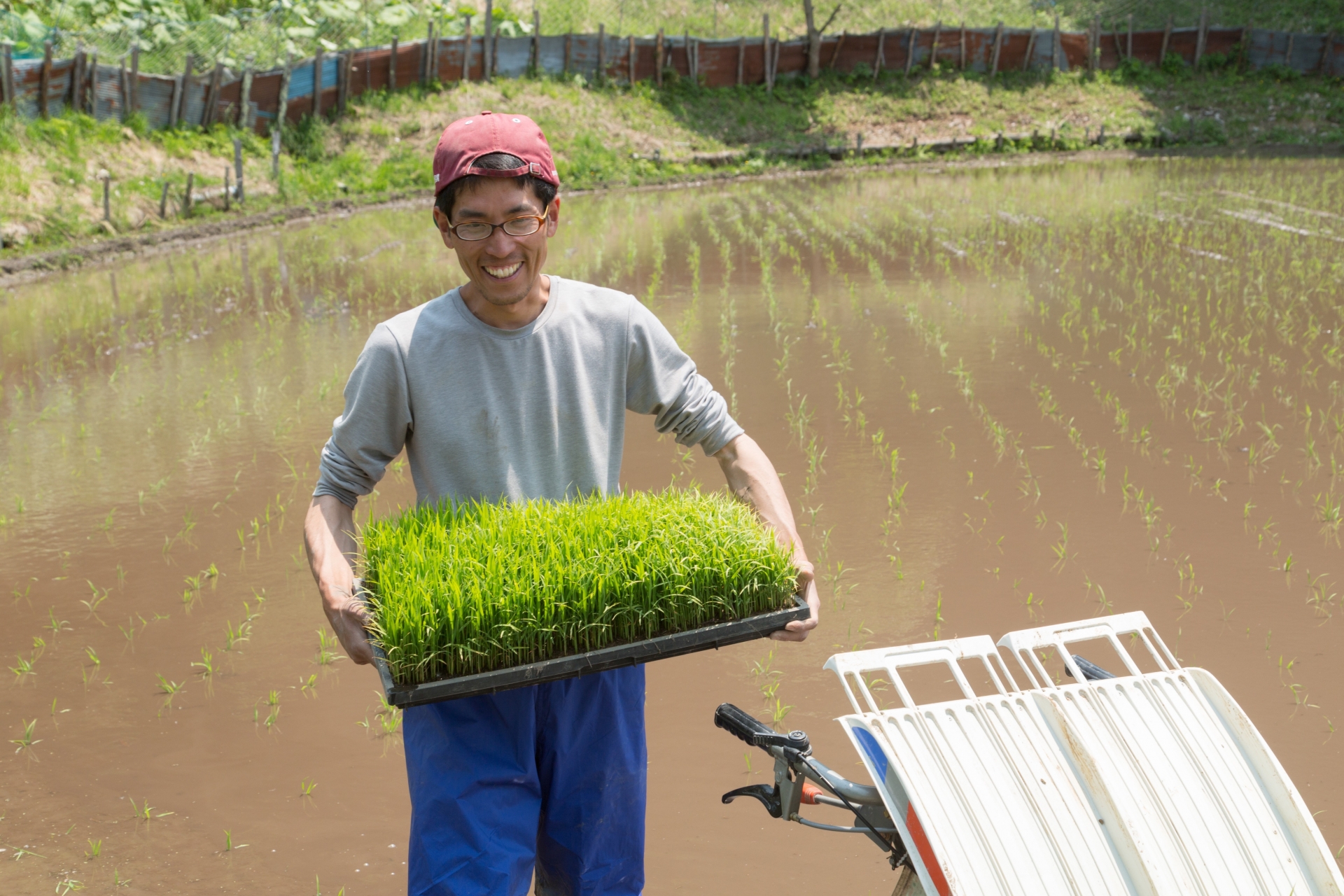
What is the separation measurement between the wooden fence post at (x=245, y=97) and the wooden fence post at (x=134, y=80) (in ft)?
5.71

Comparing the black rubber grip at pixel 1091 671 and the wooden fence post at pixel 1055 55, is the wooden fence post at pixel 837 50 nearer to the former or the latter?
the wooden fence post at pixel 1055 55

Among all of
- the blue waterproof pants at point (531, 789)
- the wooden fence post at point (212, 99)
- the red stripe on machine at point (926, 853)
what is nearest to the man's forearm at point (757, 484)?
the blue waterproof pants at point (531, 789)

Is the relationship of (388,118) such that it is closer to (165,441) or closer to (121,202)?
(121,202)

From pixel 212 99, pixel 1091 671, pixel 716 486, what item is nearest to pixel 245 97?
pixel 212 99

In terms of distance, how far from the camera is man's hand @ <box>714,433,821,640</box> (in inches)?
76.9

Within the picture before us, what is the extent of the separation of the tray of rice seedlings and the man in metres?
0.06

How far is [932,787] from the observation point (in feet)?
4.33

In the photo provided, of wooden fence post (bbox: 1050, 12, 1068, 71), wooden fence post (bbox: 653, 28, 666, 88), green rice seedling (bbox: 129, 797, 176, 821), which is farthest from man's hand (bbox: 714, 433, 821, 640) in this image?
wooden fence post (bbox: 1050, 12, 1068, 71)

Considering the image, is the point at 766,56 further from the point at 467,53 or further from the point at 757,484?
the point at 757,484

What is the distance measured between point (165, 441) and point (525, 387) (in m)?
4.97

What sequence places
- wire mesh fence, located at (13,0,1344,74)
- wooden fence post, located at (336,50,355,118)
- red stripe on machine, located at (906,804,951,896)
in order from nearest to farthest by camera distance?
red stripe on machine, located at (906,804,951,896) → wire mesh fence, located at (13,0,1344,74) → wooden fence post, located at (336,50,355,118)

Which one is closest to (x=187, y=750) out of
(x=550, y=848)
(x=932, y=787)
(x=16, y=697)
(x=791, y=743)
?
(x=16, y=697)

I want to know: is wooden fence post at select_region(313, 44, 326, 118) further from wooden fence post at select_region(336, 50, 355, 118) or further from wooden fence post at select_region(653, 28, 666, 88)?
wooden fence post at select_region(653, 28, 666, 88)

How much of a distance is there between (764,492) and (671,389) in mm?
266
